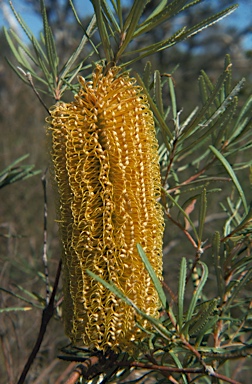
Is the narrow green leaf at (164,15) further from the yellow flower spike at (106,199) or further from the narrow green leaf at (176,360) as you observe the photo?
the narrow green leaf at (176,360)

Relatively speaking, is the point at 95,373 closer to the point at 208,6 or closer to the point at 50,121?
the point at 50,121

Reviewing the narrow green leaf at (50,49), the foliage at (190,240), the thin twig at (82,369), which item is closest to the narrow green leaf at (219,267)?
the foliage at (190,240)

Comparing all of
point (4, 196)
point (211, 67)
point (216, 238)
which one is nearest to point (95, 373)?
point (216, 238)

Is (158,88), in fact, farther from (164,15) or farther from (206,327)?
(206,327)

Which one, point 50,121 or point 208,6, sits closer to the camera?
point 50,121

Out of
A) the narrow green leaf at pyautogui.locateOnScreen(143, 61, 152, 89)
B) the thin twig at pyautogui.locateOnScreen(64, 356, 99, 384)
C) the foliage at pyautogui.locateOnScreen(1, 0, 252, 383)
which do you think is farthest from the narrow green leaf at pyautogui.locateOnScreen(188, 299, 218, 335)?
the narrow green leaf at pyautogui.locateOnScreen(143, 61, 152, 89)

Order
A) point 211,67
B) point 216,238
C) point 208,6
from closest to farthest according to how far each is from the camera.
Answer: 1. point 216,238
2. point 208,6
3. point 211,67

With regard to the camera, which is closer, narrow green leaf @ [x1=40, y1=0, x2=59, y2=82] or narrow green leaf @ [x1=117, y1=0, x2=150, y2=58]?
narrow green leaf @ [x1=117, y1=0, x2=150, y2=58]

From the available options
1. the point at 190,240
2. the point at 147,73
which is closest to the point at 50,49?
the point at 147,73

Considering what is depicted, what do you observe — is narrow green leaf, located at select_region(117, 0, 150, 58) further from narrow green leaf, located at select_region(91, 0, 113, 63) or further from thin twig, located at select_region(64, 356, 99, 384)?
thin twig, located at select_region(64, 356, 99, 384)
